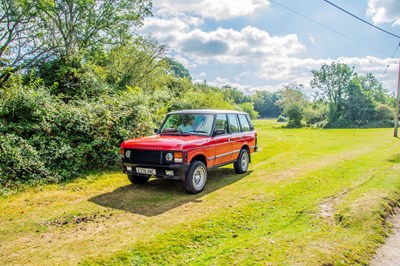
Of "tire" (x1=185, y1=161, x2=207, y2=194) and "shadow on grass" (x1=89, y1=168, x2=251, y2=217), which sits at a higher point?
"tire" (x1=185, y1=161, x2=207, y2=194)

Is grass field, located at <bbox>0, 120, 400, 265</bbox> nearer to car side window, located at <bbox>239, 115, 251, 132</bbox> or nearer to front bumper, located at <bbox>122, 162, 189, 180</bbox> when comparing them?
front bumper, located at <bbox>122, 162, 189, 180</bbox>

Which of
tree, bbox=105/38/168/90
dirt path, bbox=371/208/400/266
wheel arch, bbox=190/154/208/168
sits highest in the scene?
tree, bbox=105/38/168/90

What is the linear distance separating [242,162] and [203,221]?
4.41 meters

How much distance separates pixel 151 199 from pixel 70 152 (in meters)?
3.60

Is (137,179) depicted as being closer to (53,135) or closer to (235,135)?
(53,135)

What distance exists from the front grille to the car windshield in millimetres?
1293

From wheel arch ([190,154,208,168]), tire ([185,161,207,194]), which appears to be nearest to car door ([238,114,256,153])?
wheel arch ([190,154,208,168])

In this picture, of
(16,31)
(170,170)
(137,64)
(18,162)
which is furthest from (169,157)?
(137,64)

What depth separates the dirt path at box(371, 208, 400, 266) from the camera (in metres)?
4.18

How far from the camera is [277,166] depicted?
430 inches

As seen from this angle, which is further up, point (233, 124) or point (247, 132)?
point (233, 124)

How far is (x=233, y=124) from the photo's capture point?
916cm

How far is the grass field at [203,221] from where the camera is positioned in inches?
164

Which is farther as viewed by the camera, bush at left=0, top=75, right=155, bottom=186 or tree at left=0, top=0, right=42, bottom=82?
tree at left=0, top=0, right=42, bottom=82
